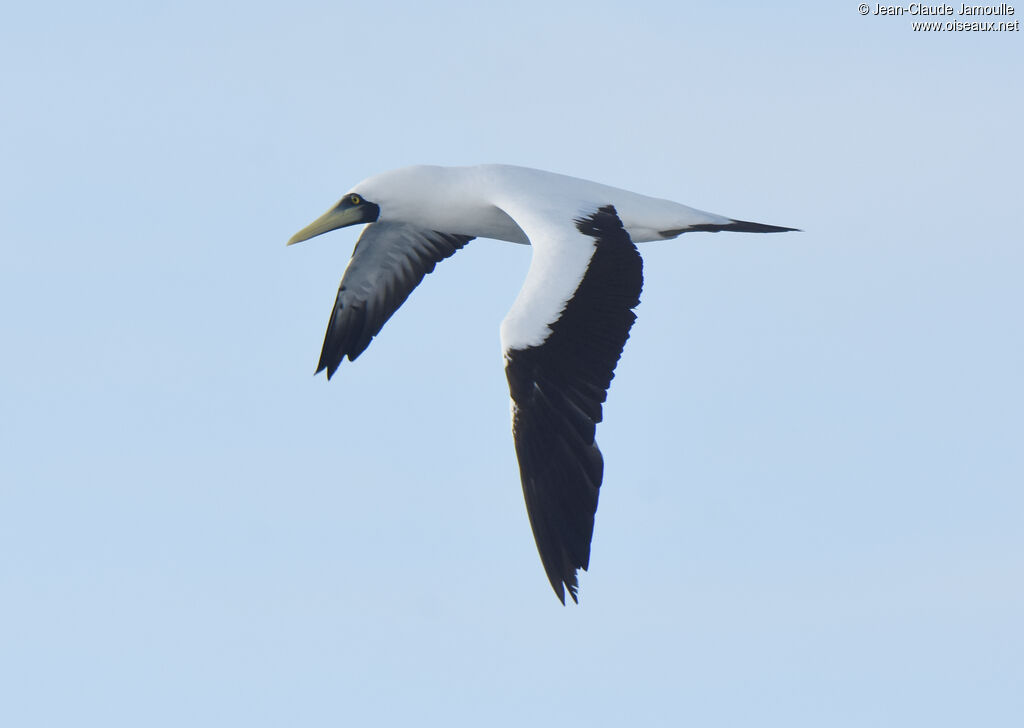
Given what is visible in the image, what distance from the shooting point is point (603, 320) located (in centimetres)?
1243

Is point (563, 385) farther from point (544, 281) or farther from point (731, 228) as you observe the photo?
point (731, 228)

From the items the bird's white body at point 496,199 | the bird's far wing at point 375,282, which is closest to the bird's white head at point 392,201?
the bird's white body at point 496,199

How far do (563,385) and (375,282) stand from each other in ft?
14.8

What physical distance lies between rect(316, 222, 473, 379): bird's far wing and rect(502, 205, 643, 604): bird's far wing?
3467 millimetres

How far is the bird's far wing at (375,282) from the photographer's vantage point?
1603 cm

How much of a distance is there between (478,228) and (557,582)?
442cm

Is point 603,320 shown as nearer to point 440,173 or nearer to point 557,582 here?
point 557,582

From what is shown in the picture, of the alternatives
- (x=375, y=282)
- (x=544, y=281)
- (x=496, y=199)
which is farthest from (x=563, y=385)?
(x=375, y=282)

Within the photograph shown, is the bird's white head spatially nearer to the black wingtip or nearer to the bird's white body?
the bird's white body

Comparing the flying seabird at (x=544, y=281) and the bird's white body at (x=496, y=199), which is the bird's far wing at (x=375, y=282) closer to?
the flying seabird at (x=544, y=281)

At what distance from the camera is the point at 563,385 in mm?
12164

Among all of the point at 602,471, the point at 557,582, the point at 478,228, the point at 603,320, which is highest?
the point at 478,228

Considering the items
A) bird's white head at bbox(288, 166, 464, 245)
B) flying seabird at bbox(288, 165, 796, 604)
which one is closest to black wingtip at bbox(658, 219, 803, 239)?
flying seabird at bbox(288, 165, 796, 604)

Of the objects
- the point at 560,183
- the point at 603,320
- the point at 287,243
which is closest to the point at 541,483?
the point at 603,320
